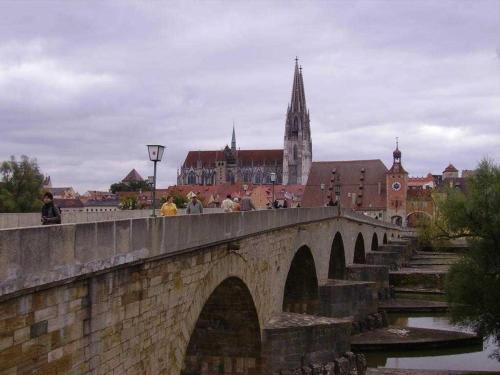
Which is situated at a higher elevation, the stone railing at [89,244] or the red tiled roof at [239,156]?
the red tiled roof at [239,156]

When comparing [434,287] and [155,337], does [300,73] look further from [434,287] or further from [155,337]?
[155,337]

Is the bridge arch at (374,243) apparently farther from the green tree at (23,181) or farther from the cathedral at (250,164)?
the cathedral at (250,164)

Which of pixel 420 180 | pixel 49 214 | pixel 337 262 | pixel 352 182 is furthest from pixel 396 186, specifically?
pixel 49 214

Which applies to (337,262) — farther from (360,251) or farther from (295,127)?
(295,127)

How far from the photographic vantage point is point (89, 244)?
6.93m

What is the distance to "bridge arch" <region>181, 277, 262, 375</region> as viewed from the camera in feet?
51.4

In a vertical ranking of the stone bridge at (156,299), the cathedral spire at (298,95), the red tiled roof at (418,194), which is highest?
the cathedral spire at (298,95)

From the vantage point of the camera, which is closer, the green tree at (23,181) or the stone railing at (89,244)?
the stone railing at (89,244)

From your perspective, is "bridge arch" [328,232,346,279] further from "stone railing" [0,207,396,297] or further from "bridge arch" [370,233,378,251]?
"stone railing" [0,207,396,297]

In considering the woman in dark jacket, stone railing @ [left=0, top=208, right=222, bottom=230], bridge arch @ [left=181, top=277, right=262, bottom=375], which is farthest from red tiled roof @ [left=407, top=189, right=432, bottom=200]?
the woman in dark jacket

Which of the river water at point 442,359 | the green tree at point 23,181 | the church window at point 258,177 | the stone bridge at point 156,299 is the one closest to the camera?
the stone bridge at point 156,299

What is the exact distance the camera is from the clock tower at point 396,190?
94.0m

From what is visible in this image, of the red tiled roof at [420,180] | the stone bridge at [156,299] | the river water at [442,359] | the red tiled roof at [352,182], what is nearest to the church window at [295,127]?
the red tiled roof at [420,180]

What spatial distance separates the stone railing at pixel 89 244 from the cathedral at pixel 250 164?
13852 centimetres
